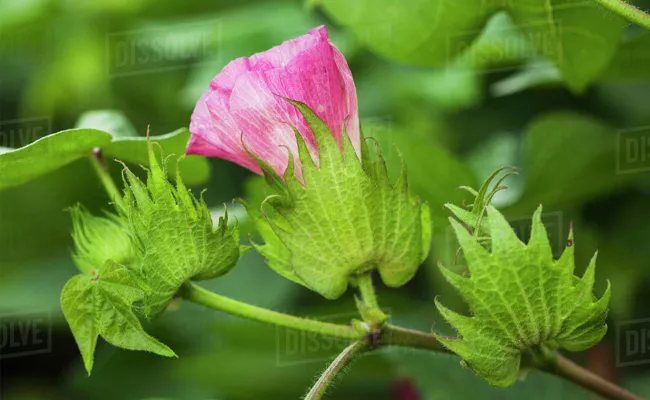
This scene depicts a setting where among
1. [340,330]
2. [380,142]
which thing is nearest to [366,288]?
[340,330]

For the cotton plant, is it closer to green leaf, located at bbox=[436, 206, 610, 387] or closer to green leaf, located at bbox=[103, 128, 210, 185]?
green leaf, located at bbox=[436, 206, 610, 387]

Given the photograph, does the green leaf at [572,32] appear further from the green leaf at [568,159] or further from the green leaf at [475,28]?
the green leaf at [568,159]

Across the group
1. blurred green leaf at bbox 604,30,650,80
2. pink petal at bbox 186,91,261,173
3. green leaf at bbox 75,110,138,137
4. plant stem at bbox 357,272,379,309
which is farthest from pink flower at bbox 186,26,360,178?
blurred green leaf at bbox 604,30,650,80

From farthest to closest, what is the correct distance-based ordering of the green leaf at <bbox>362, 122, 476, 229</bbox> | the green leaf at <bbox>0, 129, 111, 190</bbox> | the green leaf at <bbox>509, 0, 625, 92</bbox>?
the green leaf at <bbox>362, 122, 476, 229</bbox> → the green leaf at <bbox>509, 0, 625, 92</bbox> → the green leaf at <bbox>0, 129, 111, 190</bbox>

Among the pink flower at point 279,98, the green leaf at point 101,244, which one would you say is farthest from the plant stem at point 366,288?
the green leaf at point 101,244

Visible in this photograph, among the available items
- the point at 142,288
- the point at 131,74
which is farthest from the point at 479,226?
the point at 131,74

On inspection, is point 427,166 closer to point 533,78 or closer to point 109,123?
point 533,78

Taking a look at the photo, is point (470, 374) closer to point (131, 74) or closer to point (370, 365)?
point (370, 365)
